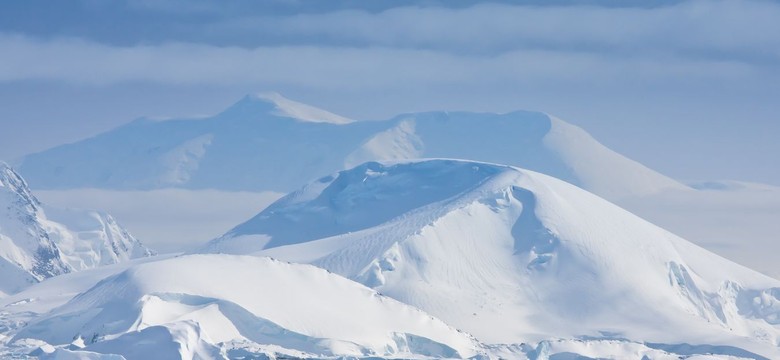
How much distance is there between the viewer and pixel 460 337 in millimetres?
189125

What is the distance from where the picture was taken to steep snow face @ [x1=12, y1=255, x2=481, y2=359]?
17012cm

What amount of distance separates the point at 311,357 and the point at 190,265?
28399 millimetres

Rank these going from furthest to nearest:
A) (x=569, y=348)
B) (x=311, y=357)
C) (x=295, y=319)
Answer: (x=569, y=348), (x=295, y=319), (x=311, y=357)

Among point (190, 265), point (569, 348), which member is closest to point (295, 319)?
point (190, 265)

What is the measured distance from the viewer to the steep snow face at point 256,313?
558 feet

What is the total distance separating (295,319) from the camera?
175m

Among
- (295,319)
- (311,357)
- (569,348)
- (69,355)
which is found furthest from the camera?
(569,348)

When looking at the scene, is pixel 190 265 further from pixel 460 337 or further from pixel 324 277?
pixel 460 337

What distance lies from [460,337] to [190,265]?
31159mm

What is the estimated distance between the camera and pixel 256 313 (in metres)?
172

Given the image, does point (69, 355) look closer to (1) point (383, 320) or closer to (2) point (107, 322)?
(2) point (107, 322)

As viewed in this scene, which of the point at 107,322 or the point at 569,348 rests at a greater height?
the point at 107,322

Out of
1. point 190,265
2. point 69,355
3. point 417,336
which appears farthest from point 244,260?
point 69,355

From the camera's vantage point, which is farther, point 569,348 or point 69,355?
point 569,348
